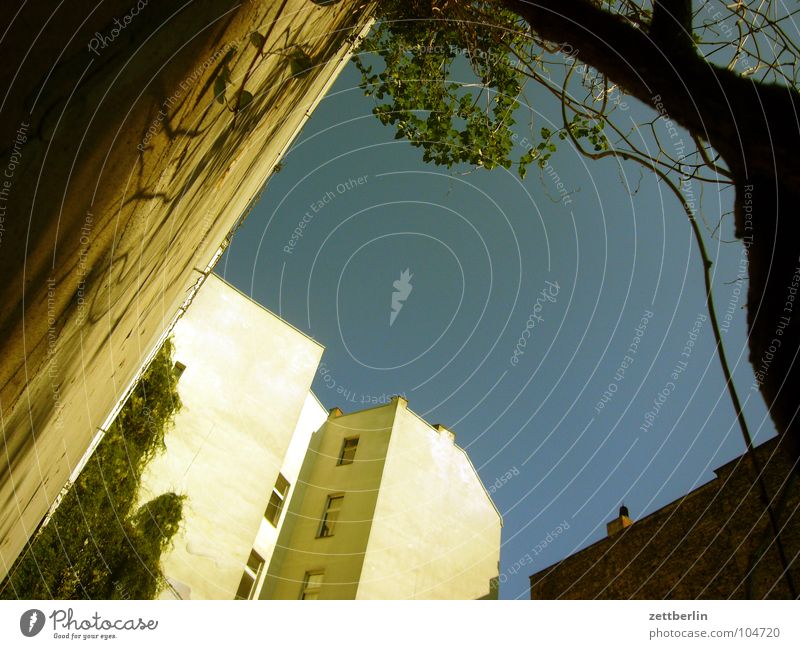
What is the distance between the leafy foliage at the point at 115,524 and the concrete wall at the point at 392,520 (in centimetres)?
491

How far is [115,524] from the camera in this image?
24.4ft

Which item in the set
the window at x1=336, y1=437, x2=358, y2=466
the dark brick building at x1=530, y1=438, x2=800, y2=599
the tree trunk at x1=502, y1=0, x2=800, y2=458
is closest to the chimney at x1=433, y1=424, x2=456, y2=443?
the window at x1=336, y1=437, x2=358, y2=466

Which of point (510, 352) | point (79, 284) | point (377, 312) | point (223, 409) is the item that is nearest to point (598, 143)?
point (510, 352)

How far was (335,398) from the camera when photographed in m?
16.2

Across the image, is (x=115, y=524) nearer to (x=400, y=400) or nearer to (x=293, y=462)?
(x=293, y=462)

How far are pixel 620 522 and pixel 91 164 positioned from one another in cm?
1391

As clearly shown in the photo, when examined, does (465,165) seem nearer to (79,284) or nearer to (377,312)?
(377,312)

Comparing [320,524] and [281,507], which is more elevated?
[281,507]

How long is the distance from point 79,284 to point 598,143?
424 centimetres

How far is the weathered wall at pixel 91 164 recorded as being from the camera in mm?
857

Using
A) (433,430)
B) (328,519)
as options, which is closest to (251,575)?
(328,519)

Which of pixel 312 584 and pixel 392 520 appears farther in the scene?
pixel 392 520
